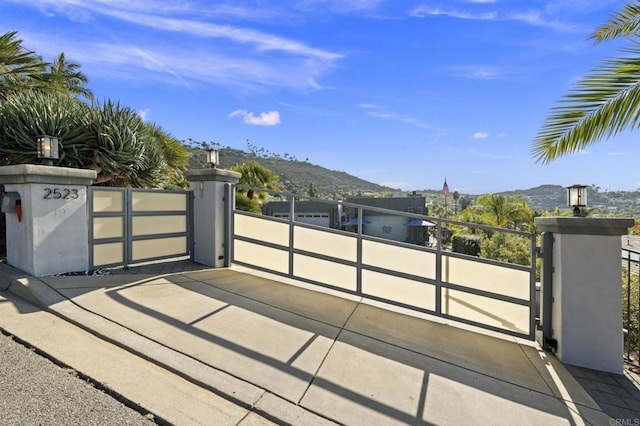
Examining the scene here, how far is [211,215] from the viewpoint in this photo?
525 cm

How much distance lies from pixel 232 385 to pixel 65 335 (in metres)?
1.66

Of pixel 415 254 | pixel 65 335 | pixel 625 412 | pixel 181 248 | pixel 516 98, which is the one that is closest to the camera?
pixel 625 412

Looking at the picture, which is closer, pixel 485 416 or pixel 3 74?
pixel 485 416

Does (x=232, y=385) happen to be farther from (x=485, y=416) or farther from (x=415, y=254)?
(x=415, y=254)

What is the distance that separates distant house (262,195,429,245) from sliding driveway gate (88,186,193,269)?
12.9 metres

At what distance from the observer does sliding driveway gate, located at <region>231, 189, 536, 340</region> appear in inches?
141

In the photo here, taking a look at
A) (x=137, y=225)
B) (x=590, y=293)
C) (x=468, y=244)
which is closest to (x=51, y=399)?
(x=137, y=225)

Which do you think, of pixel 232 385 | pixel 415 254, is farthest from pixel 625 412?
pixel 232 385

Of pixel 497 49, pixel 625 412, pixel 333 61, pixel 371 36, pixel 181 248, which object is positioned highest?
pixel 333 61

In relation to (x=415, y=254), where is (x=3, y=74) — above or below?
above

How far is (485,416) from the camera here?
6.99 ft

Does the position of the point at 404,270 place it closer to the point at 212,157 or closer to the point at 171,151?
the point at 212,157

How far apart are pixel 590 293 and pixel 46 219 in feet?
20.6

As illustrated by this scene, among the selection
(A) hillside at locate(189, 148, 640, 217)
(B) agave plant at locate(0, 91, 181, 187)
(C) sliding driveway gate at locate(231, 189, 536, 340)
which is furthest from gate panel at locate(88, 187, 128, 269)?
(A) hillside at locate(189, 148, 640, 217)
